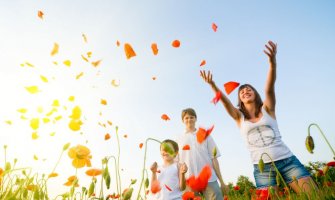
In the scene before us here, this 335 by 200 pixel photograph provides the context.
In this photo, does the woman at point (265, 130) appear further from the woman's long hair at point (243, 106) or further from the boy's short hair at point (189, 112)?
the boy's short hair at point (189, 112)

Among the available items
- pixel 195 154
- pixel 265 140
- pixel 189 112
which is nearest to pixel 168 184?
pixel 195 154

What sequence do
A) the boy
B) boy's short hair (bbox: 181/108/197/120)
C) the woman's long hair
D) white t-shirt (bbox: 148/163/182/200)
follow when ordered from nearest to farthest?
the woman's long hair < white t-shirt (bbox: 148/163/182/200) < the boy < boy's short hair (bbox: 181/108/197/120)

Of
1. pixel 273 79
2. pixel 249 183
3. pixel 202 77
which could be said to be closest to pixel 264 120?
pixel 273 79

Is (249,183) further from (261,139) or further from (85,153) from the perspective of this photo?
(85,153)

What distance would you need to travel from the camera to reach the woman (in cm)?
320

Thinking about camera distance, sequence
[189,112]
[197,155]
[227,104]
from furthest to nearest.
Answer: [189,112], [197,155], [227,104]

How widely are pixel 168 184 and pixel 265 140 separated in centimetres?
154

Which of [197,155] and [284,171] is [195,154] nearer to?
[197,155]

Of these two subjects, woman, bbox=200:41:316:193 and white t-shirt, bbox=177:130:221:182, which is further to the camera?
white t-shirt, bbox=177:130:221:182

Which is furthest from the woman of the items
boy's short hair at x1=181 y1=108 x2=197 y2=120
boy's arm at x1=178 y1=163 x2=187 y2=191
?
boy's short hair at x1=181 y1=108 x2=197 y2=120

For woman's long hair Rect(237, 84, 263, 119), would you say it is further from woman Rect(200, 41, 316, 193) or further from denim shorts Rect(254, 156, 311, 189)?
denim shorts Rect(254, 156, 311, 189)

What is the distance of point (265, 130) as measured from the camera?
3475mm

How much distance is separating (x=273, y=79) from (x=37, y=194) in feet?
9.63

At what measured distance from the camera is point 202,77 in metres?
3.94
